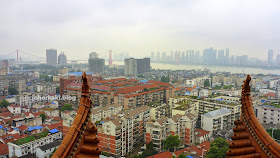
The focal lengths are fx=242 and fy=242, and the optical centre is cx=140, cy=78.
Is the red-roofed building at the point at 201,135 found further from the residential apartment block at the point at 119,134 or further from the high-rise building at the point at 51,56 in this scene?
the high-rise building at the point at 51,56

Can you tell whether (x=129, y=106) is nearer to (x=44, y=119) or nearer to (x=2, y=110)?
(x=44, y=119)

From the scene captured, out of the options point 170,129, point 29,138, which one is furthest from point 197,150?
point 29,138

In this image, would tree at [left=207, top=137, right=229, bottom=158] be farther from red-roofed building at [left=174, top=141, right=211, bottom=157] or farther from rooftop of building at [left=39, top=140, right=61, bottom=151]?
rooftop of building at [left=39, top=140, right=61, bottom=151]

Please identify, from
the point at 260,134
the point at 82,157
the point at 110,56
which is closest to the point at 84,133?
the point at 82,157

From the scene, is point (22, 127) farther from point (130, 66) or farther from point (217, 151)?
point (130, 66)

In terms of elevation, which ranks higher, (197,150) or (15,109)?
(15,109)

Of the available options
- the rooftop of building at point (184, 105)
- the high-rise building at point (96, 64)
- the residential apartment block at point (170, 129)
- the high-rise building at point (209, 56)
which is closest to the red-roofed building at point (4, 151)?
the residential apartment block at point (170, 129)

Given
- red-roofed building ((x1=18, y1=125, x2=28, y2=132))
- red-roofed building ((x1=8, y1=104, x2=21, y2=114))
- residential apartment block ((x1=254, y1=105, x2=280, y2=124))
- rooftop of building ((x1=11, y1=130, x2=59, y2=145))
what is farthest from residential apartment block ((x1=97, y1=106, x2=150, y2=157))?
red-roofed building ((x1=8, y1=104, x2=21, y2=114))
